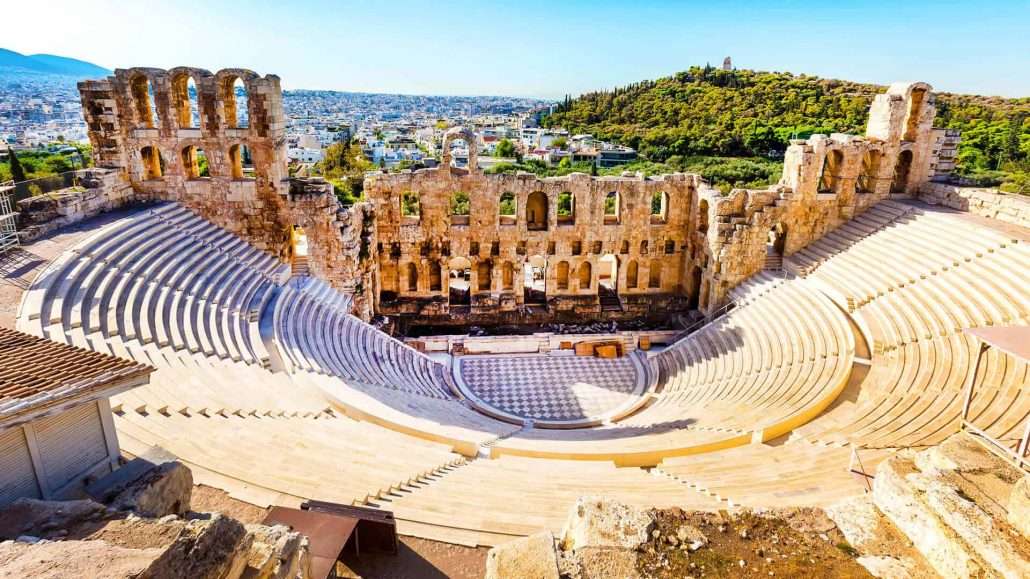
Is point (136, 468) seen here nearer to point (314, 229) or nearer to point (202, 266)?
point (202, 266)

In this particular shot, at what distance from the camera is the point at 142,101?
19469mm

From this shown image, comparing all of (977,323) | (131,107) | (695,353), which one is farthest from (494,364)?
(131,107)

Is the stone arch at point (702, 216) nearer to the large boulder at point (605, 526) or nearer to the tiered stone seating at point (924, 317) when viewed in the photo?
the tiered stone seating at point (924, 317)

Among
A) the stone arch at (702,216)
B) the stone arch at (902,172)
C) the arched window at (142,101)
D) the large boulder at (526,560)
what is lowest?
the large boulder at (526,560)

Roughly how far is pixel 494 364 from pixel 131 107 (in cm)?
1516

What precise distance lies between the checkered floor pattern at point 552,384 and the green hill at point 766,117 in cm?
2886

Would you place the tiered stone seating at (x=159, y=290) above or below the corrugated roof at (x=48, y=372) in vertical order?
below

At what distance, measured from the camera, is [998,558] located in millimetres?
5301

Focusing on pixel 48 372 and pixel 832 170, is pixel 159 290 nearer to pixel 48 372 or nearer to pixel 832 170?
pixel 48 372

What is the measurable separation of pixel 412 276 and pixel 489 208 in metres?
4.44

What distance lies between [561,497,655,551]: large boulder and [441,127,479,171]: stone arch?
55.1 ft

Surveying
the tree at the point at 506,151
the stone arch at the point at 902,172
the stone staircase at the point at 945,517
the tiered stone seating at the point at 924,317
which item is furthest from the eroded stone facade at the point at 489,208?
the tree at the point at 506,151

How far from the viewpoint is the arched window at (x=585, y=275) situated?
2435 cm

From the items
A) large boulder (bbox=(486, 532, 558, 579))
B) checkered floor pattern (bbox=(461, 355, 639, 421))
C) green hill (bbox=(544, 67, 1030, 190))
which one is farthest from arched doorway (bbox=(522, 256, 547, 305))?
green hill (bbox=(544, 67, 1030, 190))
